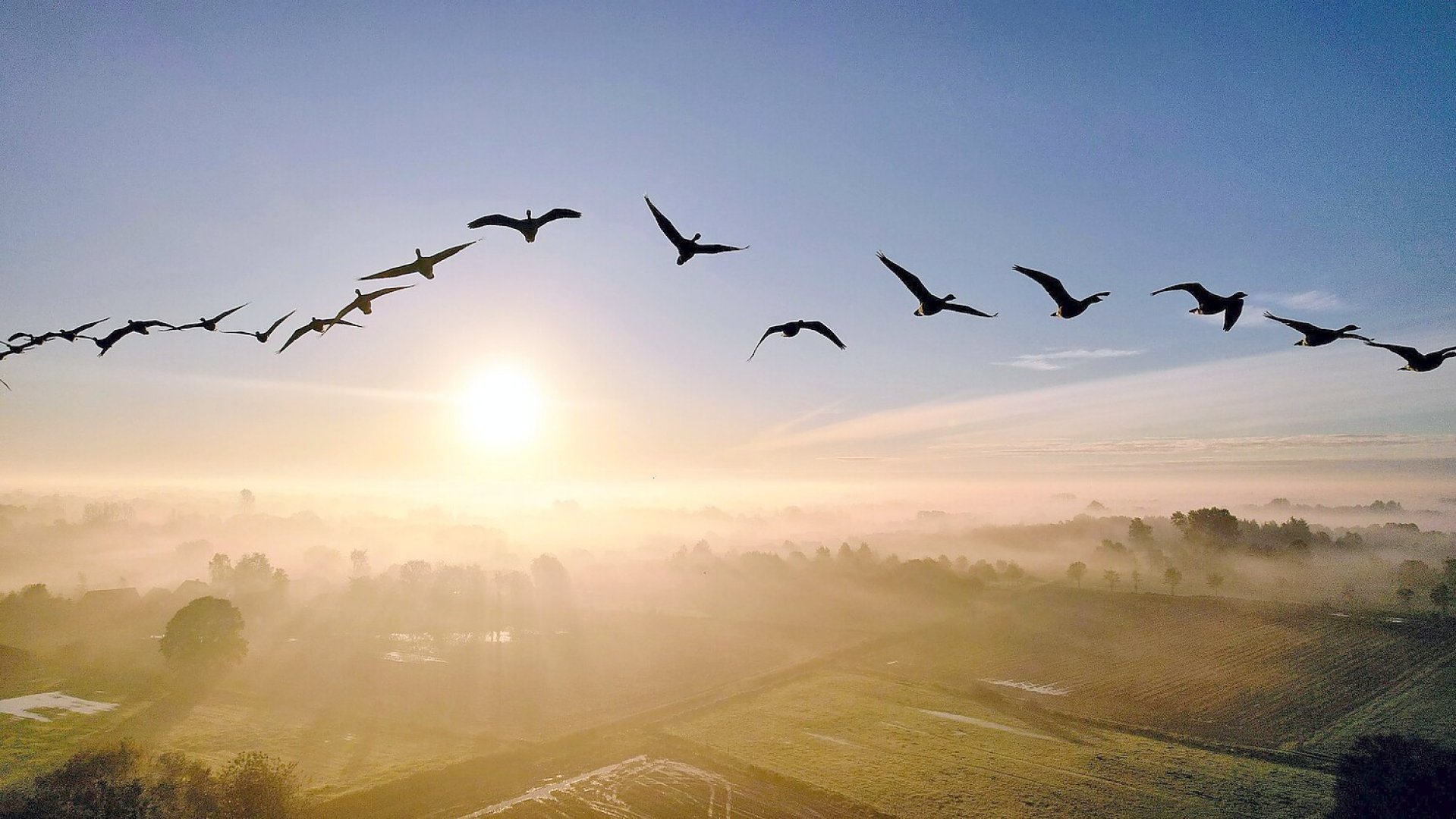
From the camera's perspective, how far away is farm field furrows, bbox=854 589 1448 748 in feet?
181

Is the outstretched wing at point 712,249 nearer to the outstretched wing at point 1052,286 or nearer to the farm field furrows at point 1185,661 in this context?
the outstretched wing at point 1052,286

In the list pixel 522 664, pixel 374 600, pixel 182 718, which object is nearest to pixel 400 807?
pixel 182 718

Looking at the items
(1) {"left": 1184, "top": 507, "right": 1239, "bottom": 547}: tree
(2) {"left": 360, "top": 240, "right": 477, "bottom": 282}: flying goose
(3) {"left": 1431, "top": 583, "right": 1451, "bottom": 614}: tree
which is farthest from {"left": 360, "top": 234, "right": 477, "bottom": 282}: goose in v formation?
(1) {"left": 1184, "top": 507, "right": 1239, "bottom": 547}: tree

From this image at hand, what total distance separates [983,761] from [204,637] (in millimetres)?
83222

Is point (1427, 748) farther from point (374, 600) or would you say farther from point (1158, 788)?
point (374, 600)

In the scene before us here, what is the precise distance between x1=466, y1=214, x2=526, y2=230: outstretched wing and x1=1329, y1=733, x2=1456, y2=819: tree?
53489mm

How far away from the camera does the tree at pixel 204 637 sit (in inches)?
2440

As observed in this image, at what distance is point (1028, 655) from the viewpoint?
77.4m

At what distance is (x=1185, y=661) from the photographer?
72.1m

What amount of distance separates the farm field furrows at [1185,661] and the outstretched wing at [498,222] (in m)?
69.8

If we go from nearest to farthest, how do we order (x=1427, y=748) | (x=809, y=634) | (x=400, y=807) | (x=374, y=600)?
(x=1427, y=748) < (x=400, y=807) < (x=809, y=634) < (x=374, y=600)

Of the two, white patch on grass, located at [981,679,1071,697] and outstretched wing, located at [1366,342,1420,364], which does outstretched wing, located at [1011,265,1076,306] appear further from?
white patch on grass, located at [981,679,1071,697]

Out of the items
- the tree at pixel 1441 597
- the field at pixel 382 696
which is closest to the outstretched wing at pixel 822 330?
the field at pixel 382 696

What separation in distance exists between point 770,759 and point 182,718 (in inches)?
2213
